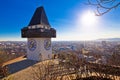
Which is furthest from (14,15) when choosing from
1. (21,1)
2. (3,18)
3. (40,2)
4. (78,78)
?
(78,78)

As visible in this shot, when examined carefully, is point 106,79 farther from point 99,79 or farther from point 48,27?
point 48,27

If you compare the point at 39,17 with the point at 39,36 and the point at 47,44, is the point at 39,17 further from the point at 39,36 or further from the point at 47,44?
the point at 47,44

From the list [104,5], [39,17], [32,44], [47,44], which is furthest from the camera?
[39,17]

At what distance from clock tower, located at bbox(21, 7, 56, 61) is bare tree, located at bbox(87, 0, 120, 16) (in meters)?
9.50

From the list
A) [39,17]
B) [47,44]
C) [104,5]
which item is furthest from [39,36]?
[104,5]

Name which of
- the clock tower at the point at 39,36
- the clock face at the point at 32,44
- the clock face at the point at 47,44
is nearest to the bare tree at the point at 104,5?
the clock tower at the point at 39,36

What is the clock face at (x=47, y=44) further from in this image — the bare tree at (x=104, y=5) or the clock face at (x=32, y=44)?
the bare tree at (x=104, y=5)

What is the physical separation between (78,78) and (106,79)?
47cm

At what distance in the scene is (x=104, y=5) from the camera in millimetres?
1467

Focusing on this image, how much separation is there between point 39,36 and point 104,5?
9.59 meters

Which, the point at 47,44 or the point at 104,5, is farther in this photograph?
the point at 47,44

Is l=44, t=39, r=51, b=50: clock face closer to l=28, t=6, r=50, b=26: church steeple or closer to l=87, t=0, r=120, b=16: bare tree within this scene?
l=28, t=6, r=50, b=26: church steeple

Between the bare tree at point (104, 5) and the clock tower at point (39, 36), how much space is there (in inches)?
374

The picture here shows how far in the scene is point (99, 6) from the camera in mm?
1488
